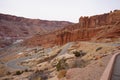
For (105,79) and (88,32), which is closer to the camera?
(105,79)

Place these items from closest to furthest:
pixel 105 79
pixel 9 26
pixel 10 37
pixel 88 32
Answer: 1. pixel 105 79
2. pixel 88 32
3. pixel 10 37
4. pixel 9 26

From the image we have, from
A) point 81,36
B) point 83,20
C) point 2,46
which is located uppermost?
point 83,20

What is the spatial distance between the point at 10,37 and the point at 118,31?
437 feet

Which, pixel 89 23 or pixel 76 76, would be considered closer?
pixel 76 76

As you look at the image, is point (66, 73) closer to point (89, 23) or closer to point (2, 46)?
point (89, 23)

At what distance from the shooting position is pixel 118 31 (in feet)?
147

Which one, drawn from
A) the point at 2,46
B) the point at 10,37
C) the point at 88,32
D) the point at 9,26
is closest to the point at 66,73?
the point at 88,32

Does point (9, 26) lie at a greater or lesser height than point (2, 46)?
greater

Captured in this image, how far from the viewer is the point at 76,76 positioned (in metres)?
12.2

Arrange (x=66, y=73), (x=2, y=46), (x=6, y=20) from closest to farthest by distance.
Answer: (x=66, y=73)
(x=2, y=46)
(x=6, y=20)

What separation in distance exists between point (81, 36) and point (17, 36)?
361ft

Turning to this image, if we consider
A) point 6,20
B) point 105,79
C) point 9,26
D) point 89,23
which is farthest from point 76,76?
point 6,20


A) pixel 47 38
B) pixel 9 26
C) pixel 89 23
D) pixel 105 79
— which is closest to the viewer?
pixel 105 79

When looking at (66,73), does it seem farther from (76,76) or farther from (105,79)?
(105,79)
